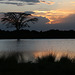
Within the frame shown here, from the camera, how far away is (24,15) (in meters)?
58.0

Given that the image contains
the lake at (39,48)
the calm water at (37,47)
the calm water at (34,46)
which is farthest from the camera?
the calm water at (34,46)

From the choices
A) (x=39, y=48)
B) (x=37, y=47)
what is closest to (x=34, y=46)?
(x=37, y=47)

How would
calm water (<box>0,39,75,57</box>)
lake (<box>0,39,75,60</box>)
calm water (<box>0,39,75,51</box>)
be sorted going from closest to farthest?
lake (<box>0,39,75,60</box>)
calm water (<box>0,39,75,57</box>)
calm water (<box>0,39,75,51</box>)

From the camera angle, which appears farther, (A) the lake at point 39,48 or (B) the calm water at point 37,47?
(B) the calm water at point 37,47

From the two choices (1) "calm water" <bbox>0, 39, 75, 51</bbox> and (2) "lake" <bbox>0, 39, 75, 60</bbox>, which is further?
(1) "calm water" <bbox>0, 39, 75, 51</bbox>

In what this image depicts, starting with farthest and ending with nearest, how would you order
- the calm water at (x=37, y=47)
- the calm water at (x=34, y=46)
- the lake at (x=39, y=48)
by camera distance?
the calm water at (x=34, y=46), the calm water at (x=37, y=47), the lake at (x=39, y=48)

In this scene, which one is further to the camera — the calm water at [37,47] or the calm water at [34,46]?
the calm water at [34,46]

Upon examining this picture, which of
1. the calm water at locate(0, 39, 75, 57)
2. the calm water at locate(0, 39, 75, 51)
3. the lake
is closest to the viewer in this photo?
the lake

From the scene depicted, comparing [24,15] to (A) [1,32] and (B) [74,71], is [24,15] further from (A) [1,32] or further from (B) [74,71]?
(B) [74,71]

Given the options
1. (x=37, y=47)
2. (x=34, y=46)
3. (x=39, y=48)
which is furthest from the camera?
(x=34, y=46)

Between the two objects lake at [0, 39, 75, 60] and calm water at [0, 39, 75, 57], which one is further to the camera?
calm water at [0, 39, 75, 57]

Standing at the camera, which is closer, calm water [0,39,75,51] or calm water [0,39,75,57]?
calm water [0,39,75,57]

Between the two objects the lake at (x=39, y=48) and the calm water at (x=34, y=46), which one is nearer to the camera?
the lake at (x=39, y=48)

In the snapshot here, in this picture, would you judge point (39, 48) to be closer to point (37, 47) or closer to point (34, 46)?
point (37, 47)
